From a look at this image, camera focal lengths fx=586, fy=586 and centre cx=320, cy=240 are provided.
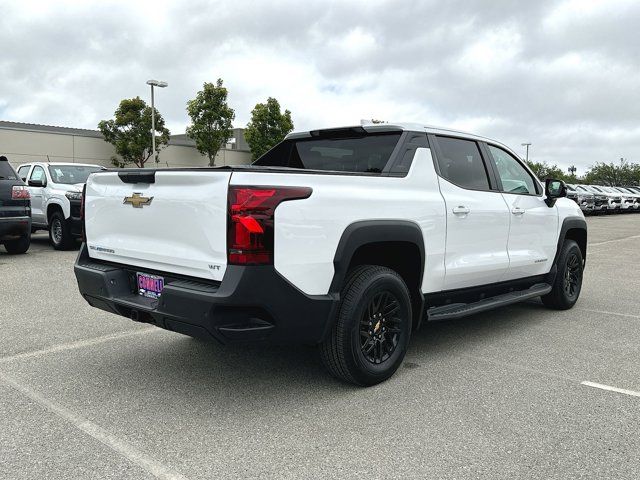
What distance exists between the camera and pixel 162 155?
3928cm

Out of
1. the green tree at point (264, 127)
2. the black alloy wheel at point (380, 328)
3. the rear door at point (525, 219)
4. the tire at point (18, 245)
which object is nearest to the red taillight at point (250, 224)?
the black alloy wheel at point (380, 328)

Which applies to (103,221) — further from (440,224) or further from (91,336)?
(440,224)

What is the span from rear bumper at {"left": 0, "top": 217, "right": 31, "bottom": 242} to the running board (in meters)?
8.22

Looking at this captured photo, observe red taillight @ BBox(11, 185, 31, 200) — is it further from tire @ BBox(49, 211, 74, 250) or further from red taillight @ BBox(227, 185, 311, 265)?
red taillight @ BBox(227, 185, 311, 265)

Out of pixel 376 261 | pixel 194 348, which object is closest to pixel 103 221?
pixel 194 348

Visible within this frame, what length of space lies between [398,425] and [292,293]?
960 mm

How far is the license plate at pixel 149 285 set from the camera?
12.1 feet

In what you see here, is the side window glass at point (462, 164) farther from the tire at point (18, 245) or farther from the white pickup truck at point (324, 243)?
the tire at point (18, 245)

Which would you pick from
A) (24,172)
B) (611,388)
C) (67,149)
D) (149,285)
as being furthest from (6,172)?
(67,149)

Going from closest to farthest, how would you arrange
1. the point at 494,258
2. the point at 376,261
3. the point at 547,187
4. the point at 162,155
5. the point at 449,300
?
the point at 376,261 → the point at 449,300 → the point at 494,258 → the point at 547,187 → the point at 162,155

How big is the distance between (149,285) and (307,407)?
1273 mm

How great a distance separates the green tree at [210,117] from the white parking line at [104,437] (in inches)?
1363

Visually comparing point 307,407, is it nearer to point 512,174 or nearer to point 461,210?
point 461,210

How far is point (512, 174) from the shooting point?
5.61 m
